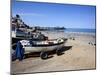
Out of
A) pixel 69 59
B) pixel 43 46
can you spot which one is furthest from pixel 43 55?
pixel 69 59

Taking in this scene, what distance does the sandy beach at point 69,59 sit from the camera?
7.34 ft

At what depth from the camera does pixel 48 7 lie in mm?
2338

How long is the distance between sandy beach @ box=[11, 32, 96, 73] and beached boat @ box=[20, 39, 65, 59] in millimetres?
55

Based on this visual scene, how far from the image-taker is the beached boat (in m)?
2.24

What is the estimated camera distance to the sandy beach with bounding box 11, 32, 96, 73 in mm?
2238

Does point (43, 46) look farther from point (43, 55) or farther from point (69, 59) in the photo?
point (69, 59)

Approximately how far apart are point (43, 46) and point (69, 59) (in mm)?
369

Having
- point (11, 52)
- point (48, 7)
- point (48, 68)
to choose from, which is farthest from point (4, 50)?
point (48, 7)

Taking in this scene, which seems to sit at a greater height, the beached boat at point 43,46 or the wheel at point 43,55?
the beached boat at point 43,46

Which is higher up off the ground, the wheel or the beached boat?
the beached boat

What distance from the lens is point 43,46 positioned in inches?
90.8

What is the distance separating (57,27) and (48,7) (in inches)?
10.3

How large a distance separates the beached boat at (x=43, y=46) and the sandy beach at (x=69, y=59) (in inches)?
2.2

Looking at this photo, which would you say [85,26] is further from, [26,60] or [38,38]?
[26,60]
